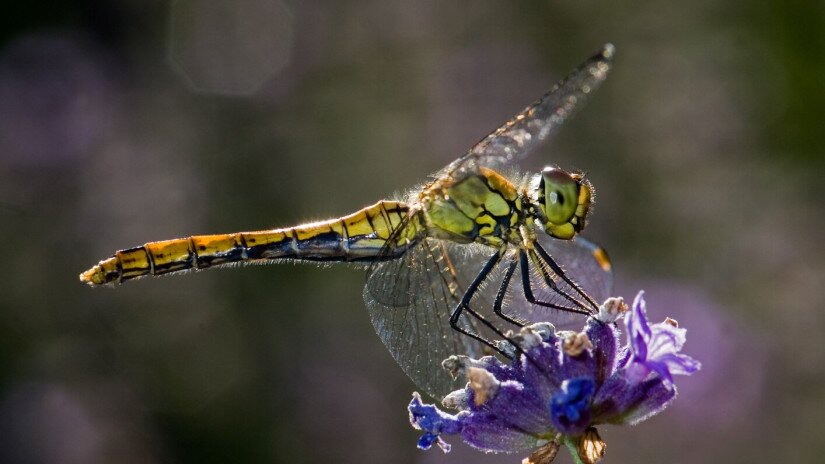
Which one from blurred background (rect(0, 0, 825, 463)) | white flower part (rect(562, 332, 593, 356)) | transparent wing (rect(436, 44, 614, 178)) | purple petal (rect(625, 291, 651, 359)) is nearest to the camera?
purple petal (rect(625, 291, 651, 359))

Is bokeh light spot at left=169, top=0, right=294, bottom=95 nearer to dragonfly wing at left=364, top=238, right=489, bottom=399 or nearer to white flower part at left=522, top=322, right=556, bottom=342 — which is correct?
dragonfly wing at left=364, top=238, right=489, bottom=399

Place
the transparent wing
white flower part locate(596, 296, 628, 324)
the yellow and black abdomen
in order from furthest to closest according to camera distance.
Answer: the yellow and black abdomen < the transparent wing < white flower part locate(596, 296, 628, 324)

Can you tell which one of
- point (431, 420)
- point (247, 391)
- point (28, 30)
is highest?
point (28, 30)

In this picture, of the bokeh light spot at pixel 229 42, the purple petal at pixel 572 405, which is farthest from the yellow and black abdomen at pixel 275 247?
the bokeh light spot at pixel 229 42

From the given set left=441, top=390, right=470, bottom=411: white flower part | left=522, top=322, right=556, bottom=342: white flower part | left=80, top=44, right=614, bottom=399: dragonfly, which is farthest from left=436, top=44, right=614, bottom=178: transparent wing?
left=441, top=390, right=470, bottom=411: white flower part

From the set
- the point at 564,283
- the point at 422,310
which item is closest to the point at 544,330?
the point at 564,283

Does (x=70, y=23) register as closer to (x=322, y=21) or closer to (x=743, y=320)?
(x=322, y=21)

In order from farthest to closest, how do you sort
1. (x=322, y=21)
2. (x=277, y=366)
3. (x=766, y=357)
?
1. (x=322, y=21)
2. (x=277, y=366)
3. (x=766, y=357)

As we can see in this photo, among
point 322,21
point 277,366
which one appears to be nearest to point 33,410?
point 277,366
